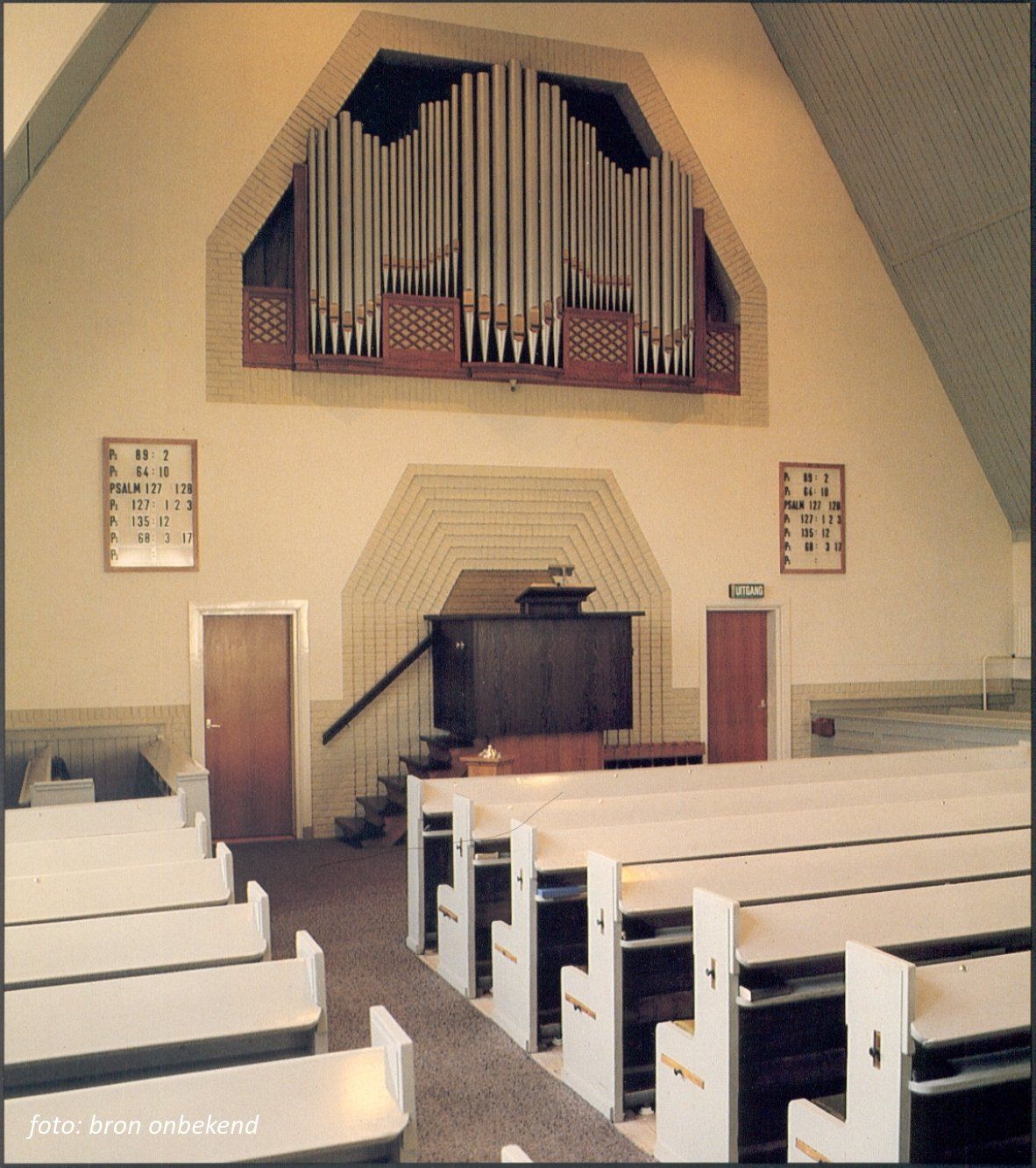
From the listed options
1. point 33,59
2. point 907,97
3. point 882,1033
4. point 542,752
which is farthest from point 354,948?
point 907,97

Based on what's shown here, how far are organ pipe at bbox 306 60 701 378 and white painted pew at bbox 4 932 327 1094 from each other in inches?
250

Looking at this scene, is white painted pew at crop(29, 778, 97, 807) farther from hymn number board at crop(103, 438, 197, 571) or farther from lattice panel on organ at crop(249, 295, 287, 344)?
lattice panel on organ at crop(249, 295, 287, 344)

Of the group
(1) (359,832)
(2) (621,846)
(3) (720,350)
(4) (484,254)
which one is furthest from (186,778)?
(3) (720,350)

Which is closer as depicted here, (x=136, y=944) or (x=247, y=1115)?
(x=247, y=1115)

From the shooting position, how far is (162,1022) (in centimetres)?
246

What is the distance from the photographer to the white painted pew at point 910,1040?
242 centimetres

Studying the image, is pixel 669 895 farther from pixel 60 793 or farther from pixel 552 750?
pixel 552 750

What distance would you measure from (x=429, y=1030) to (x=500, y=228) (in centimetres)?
619

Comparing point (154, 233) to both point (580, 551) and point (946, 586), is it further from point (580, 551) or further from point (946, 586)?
point (946, 586)

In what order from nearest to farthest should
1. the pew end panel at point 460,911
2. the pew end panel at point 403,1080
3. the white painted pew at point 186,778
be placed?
the pew end panel at point 403,1080, the pew end panel at point 460,911, the white painted pew at point 186,778

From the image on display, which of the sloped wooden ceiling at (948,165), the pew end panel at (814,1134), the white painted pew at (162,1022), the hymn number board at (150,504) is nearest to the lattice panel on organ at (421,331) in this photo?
the hymn number board at (150,504)

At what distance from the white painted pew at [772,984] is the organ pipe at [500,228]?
6.20 metres

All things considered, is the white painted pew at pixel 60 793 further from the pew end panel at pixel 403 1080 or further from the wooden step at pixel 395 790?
the pew end panel at pixel 403 1080

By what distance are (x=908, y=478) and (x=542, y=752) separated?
Result: 15.0 ft
